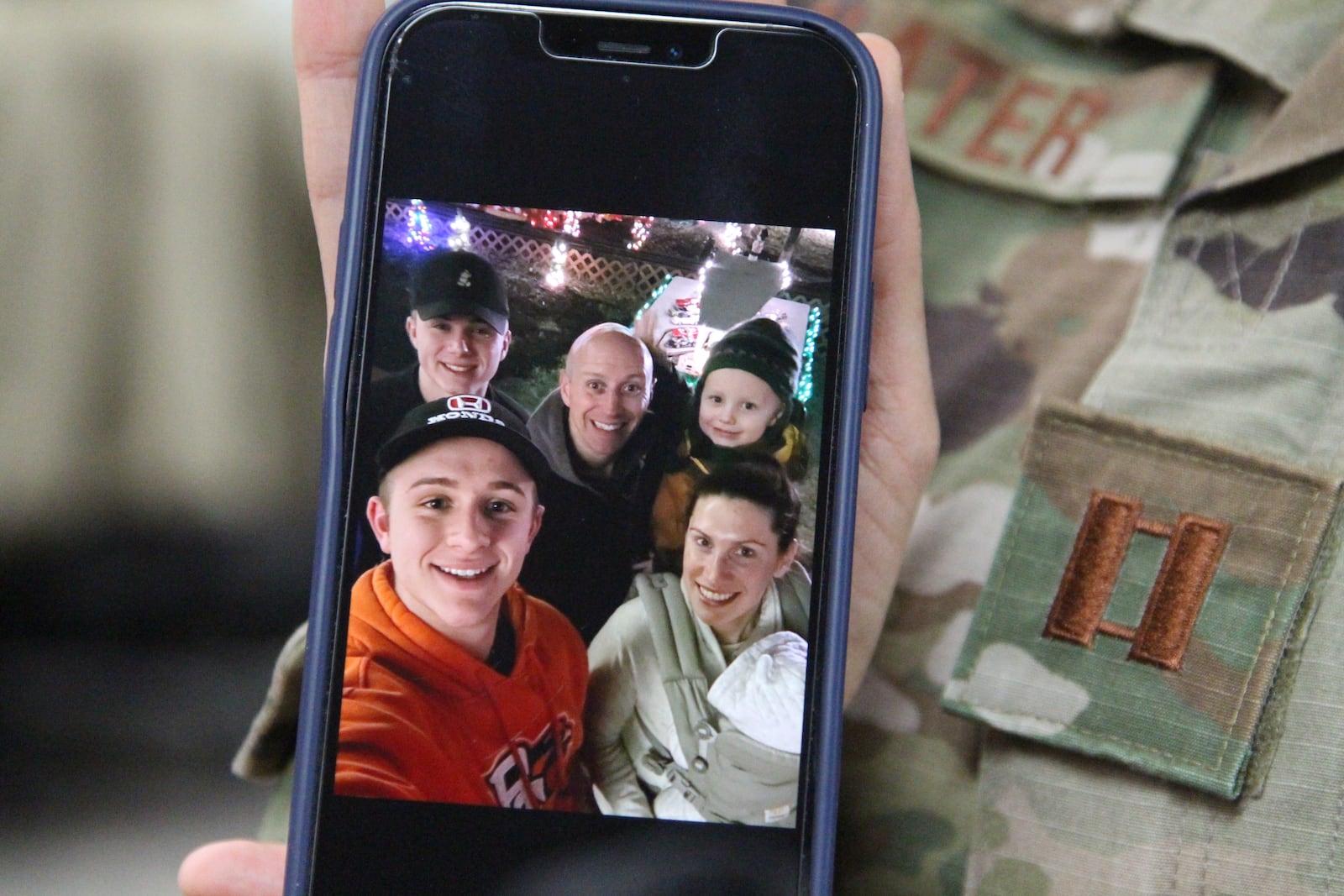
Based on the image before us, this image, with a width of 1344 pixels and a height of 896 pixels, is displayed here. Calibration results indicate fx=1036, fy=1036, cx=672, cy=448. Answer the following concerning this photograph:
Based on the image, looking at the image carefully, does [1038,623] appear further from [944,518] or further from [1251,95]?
[1251,95]

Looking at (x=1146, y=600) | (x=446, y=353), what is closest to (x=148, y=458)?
(x=446, y=353)

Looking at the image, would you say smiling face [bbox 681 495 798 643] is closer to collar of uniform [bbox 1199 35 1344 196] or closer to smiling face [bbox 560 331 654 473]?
smiling face [bbox 560 331 654 473]

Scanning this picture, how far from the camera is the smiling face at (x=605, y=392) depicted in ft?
0.71

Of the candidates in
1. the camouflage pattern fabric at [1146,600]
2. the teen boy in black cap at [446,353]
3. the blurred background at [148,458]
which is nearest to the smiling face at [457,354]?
the teen boy in black cap at [446,353]

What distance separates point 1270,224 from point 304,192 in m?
0.39

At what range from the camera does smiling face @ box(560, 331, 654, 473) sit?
0.71 feet

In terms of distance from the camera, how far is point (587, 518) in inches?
8.5

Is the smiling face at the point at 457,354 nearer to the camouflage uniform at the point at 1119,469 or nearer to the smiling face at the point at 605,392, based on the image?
the smiling face at the point at 605,392

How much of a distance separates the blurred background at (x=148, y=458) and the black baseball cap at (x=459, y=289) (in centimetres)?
28

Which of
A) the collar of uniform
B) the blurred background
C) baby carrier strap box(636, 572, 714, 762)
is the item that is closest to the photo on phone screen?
baby carrier strap box(636, 572, 714, 762)

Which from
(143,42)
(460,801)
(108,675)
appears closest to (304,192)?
(143,42)

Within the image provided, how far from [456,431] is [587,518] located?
0.03 metres

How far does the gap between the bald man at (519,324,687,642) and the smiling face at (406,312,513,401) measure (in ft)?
0.05

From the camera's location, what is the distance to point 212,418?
1.56 ft
